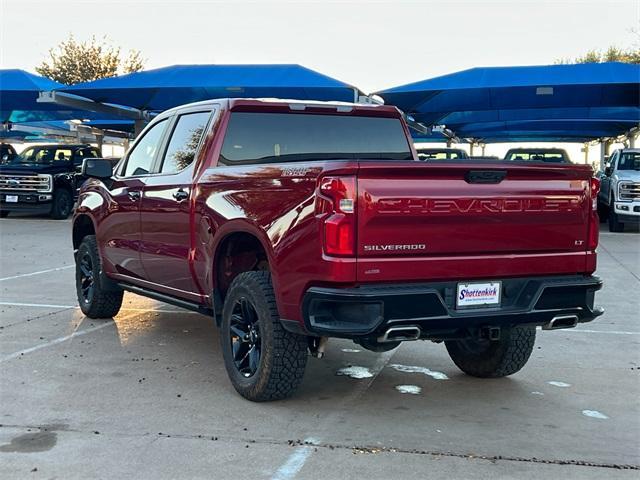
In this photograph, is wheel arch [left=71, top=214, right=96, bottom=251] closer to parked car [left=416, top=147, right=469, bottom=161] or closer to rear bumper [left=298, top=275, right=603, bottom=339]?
rear bumper [left=298, top=275, right=603, bottom=339]

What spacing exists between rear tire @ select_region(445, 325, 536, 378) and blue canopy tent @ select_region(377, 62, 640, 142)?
14.7 meters

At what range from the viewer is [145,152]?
22.1 feet

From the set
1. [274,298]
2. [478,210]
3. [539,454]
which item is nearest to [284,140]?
[274,298]

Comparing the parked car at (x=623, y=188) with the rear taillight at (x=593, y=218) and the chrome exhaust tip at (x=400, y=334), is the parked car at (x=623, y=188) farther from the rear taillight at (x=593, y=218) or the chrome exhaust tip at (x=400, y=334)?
the chrome exhaust tip at (x=400, y=334)

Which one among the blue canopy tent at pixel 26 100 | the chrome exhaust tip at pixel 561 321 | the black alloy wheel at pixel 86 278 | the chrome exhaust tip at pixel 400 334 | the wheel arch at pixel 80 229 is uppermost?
the blue canopy tent at pixel 26 100

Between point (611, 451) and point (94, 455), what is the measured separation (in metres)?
2.68

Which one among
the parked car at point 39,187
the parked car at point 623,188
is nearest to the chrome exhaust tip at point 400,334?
the parked car at point 623,188

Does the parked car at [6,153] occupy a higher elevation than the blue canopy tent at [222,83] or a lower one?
lower

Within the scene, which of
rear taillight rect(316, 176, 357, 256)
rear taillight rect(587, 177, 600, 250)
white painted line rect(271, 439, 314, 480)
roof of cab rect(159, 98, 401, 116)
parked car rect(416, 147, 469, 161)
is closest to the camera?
white painted line rect(271, 439, 314, 480)

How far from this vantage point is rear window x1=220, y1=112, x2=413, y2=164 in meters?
5.74

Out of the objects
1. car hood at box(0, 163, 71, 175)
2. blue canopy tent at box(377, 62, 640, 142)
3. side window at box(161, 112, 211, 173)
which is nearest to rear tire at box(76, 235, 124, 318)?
side window at box(161, 112, 211, 173)

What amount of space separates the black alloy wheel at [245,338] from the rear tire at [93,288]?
2.56m

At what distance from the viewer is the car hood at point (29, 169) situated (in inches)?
771

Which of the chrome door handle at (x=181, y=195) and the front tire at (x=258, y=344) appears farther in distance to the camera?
the chrome door handle at (x=181, y=195)
